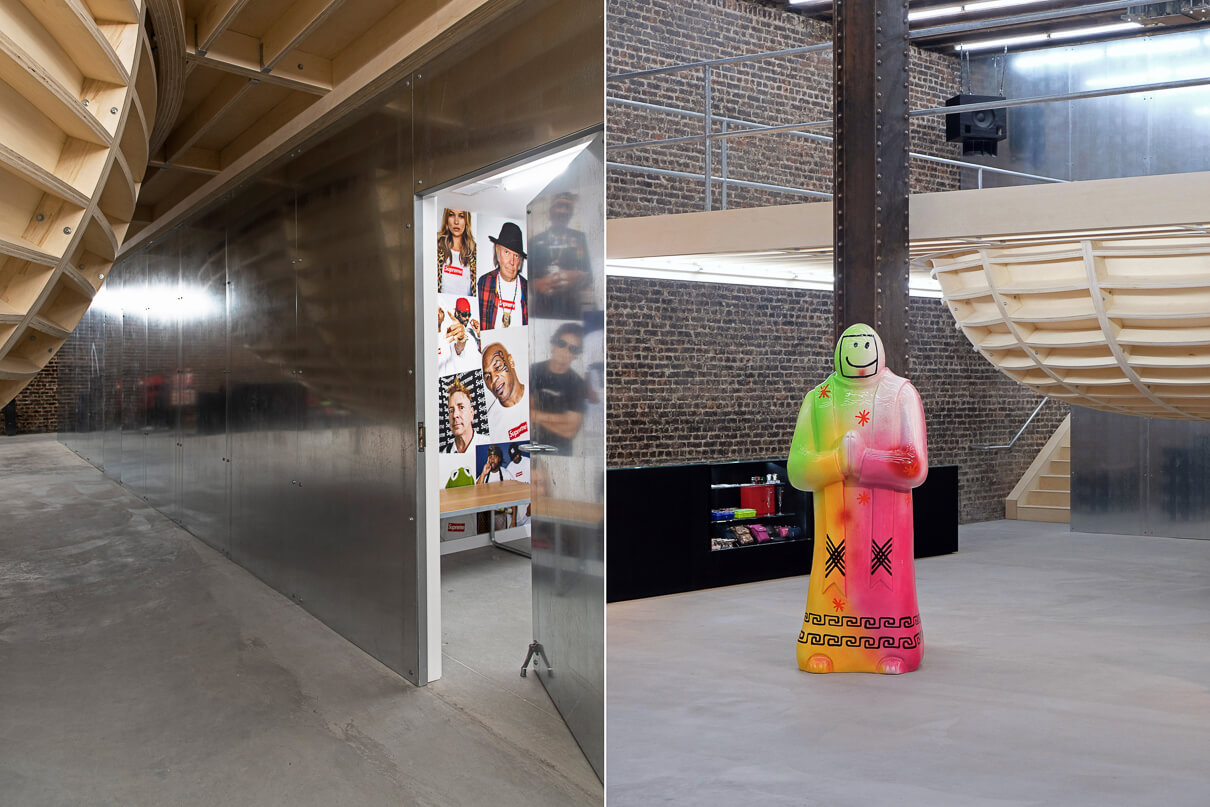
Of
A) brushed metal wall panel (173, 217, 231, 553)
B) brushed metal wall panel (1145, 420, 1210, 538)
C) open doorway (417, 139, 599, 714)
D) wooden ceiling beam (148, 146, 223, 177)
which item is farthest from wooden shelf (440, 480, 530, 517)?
brushed metal wall panel (1145, 420, 1210, 538)

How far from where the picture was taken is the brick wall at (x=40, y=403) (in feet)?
11.2

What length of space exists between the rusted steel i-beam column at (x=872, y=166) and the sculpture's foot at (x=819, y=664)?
1683mm

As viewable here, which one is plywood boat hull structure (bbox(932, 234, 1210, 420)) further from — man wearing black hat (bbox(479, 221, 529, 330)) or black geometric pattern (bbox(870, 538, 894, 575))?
man wearing black hat (bbox(479, 221, 529, 330))

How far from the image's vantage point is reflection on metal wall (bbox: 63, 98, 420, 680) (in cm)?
425

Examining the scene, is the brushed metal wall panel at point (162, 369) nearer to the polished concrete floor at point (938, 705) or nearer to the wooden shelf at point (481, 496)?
the wooden shelf at point (481, 496)

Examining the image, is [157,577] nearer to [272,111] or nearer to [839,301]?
[272,111]

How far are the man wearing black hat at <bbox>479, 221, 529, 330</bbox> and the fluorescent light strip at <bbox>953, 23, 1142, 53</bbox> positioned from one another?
243 inches

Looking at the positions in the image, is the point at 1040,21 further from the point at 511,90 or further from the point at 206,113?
the point at 206,113

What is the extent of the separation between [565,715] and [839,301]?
2945mm

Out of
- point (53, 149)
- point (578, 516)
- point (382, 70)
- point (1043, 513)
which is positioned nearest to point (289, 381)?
point (382, 70)

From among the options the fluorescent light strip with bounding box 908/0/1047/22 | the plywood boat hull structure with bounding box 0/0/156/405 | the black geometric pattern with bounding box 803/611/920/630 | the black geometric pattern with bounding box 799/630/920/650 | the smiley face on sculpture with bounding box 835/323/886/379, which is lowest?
the black geometric pattern with bounding box 799/630/920/650

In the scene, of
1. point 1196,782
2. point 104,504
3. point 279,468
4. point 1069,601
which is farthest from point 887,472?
point 104,504

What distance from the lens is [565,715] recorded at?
3783 mm

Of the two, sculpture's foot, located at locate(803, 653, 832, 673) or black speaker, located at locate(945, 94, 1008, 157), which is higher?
black speaker, located at locate(945, 94, 1008, 157)
